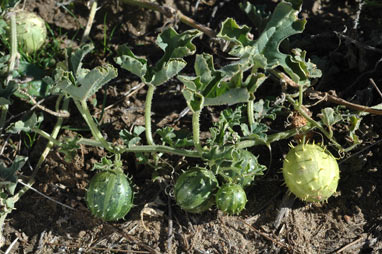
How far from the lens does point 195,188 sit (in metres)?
3.50

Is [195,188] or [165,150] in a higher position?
[165,150]

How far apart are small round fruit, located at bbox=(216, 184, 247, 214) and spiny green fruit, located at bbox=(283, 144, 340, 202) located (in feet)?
1.24

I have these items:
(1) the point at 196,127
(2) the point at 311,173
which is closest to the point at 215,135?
(1) the point at 196,127

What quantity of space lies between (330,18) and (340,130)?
1080mm

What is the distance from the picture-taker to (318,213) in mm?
3871

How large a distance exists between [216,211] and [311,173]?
82 centimetres

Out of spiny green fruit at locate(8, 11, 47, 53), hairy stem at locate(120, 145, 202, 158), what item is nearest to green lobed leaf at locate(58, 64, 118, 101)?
hairy stem at locate(120, 145, 202, 158)

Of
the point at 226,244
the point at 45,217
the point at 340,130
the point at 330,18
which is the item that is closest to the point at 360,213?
the point at 340,130

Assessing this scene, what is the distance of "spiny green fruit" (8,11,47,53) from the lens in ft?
13.8

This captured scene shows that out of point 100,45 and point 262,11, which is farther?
point 100,45

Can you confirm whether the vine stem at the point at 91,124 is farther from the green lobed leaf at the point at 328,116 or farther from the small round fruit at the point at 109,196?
the green lobed leaf at the point at 328,116

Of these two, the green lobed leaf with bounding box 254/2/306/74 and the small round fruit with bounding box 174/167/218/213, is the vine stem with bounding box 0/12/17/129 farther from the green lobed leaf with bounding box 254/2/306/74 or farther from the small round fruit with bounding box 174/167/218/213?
the green lobed leaf with bounding box 254/2/306/74

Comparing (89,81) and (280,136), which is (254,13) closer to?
(280,136)

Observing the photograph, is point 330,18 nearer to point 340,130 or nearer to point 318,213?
point 340,130
